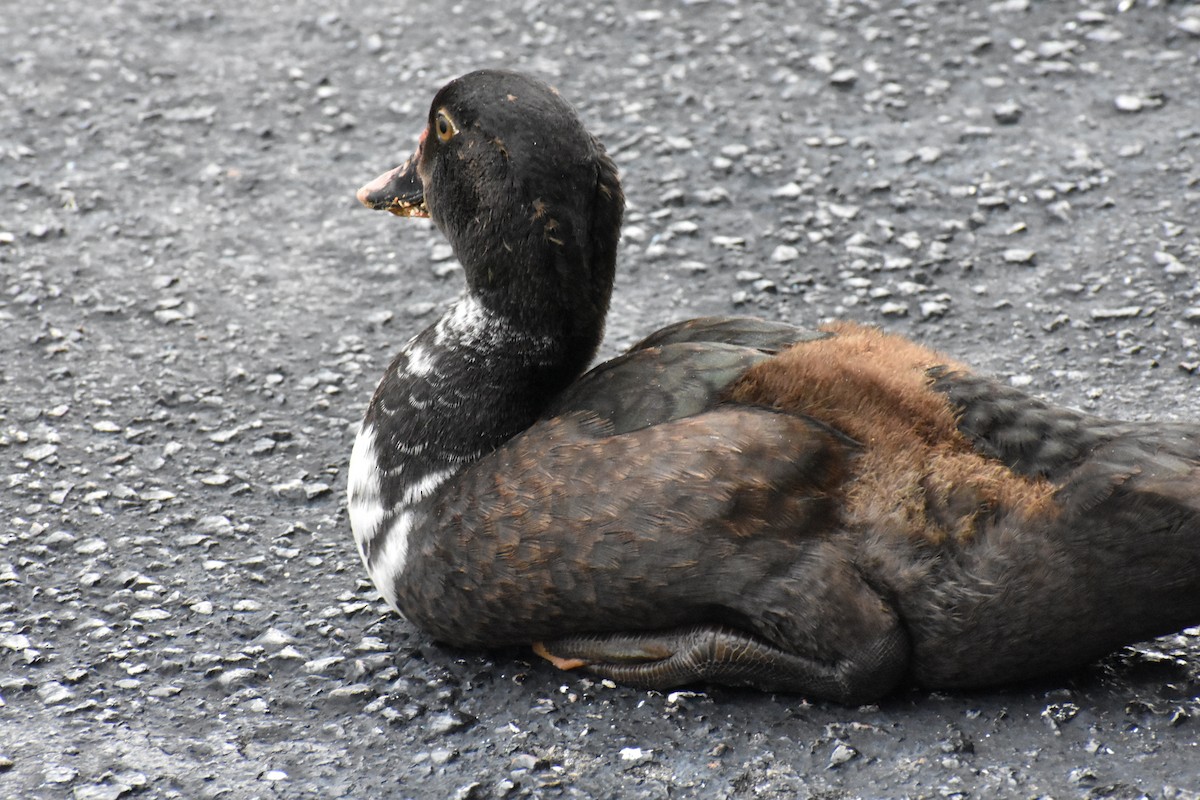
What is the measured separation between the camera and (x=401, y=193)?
4.52 metres

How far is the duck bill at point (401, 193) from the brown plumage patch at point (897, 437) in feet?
4.42

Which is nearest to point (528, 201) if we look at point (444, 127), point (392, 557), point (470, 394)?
point (444, 127)

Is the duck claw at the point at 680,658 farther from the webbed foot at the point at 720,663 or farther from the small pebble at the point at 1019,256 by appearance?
the small pebble at the point at 1019,256

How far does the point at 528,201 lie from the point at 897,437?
1173mm

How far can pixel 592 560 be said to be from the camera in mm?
3600

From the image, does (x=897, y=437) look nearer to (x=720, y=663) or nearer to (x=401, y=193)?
(x=720, y=663)

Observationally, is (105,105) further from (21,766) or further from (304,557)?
(21,766)

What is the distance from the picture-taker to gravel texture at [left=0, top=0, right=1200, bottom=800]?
3.61m

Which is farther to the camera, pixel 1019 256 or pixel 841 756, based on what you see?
pixel 1019 256

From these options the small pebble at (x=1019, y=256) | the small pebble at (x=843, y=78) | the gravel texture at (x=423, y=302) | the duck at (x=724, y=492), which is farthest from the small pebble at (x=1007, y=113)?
the duck at (x=724, y=492)

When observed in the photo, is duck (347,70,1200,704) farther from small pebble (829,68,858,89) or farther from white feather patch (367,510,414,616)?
small pebble (829,68,858,89)

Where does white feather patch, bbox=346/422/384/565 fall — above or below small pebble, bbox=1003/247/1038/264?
above

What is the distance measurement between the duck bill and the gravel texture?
1082 millimetres

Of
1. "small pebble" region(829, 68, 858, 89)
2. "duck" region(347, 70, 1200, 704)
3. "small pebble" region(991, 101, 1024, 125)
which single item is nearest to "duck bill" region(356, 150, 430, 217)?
"duck" region(347, 70, 1200, 704)
